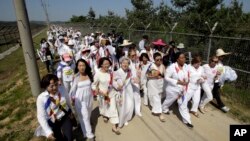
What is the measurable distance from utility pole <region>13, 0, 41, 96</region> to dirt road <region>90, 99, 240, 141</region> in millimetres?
2193

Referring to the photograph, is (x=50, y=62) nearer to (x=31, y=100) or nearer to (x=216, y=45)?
(x=31, y=100)

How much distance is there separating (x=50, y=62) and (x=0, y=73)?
8.20 m

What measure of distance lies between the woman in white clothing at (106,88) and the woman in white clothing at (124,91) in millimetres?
123

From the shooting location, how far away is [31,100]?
7.89 meters

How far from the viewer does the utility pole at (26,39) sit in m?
5.71

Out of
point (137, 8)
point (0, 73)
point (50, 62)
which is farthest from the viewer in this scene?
point (137, 8)

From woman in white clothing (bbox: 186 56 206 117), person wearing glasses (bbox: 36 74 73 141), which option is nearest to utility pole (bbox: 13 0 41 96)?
person wearing glasses (bbox: 36 74 73 141)

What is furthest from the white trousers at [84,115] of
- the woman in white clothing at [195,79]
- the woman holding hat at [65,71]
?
the woman in white clothing at [195,79]

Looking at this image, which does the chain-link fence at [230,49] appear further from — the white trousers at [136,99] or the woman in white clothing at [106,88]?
the woman in white clothing at [106,88]

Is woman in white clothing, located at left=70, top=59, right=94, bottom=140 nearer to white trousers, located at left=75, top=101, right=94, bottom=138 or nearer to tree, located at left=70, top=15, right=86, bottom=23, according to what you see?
white trousers, located at left=75, top=101, right=94, bottom=138

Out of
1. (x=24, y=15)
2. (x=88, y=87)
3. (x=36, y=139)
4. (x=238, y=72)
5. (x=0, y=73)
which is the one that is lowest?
(x=0, y=73)

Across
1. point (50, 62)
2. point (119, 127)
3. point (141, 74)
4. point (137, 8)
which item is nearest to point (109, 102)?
point (119, 127)

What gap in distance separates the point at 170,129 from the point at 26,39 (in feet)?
14.7

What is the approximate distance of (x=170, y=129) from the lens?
5.34 metres
